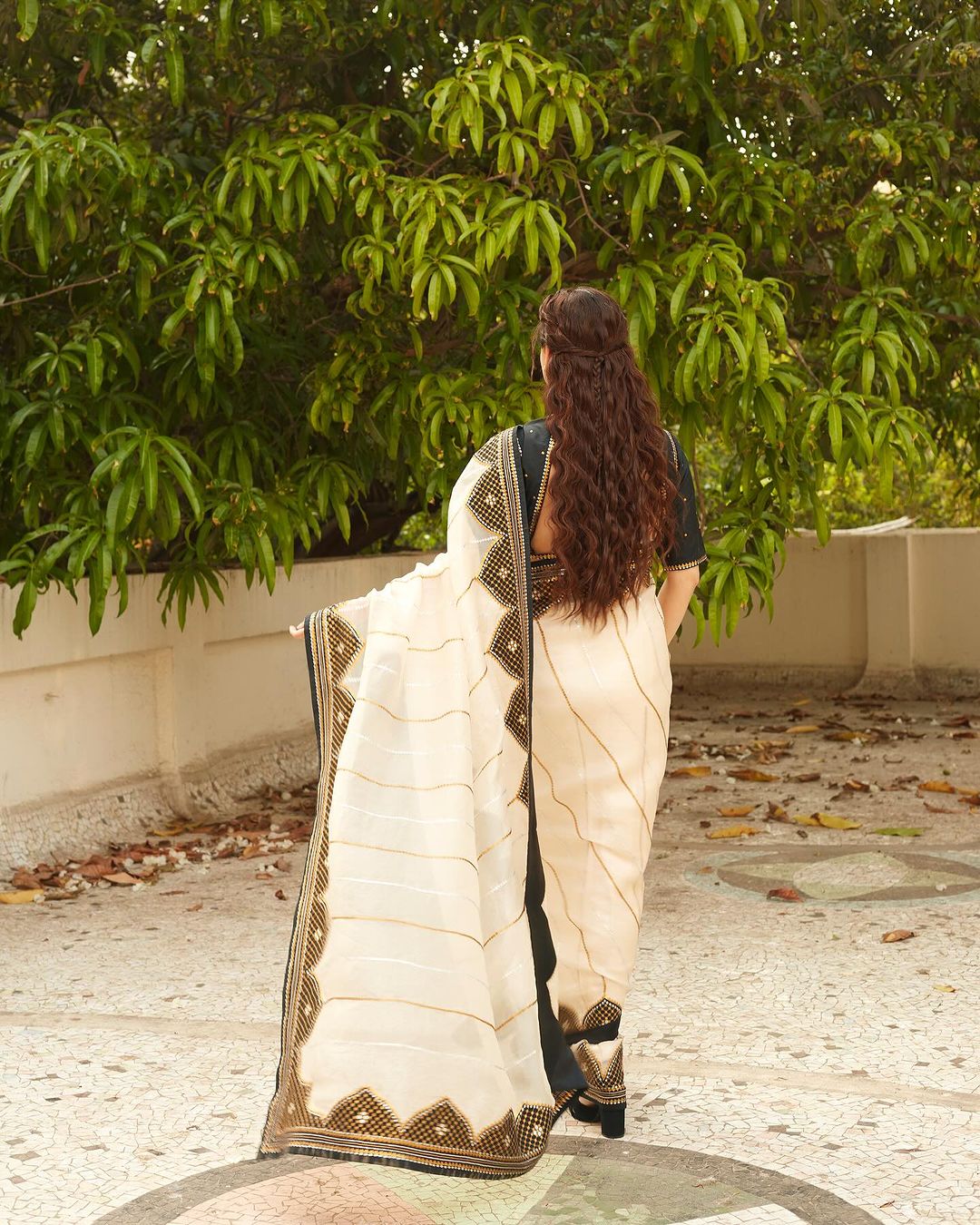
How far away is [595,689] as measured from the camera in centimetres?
326

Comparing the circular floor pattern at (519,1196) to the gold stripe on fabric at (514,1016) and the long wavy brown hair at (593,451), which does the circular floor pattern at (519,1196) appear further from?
the long wavy brown hair at (593,451)

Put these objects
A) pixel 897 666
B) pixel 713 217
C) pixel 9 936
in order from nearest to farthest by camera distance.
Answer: pixel 9 936 < pixel 713 217 < pixel 897 666

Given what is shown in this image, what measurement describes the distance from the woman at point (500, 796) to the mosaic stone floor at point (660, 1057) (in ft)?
0.74

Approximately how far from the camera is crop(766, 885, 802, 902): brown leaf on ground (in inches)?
209

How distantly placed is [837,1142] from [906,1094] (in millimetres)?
341

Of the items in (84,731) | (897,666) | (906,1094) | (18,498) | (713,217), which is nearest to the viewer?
(906,1094)

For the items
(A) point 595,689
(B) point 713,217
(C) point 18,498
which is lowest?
(A) point 595,689

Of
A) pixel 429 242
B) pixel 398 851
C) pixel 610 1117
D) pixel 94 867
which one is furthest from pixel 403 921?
pixel 94 867

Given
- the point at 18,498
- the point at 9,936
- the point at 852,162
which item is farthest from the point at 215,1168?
the point at 852,162

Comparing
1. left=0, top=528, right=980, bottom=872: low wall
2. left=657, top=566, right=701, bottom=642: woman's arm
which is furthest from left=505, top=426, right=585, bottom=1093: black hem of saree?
left=0, top=528, right=980, bottom=872: low wall

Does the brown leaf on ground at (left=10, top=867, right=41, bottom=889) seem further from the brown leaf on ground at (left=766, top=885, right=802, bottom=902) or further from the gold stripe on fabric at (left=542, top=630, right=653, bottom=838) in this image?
the gold stripe on fabric at (left=542, top=630, right=653, bottom=838)

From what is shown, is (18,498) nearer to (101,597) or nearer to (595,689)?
(101,597)

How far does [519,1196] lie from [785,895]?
247 cm

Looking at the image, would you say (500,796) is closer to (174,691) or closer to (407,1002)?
(407,1002)
